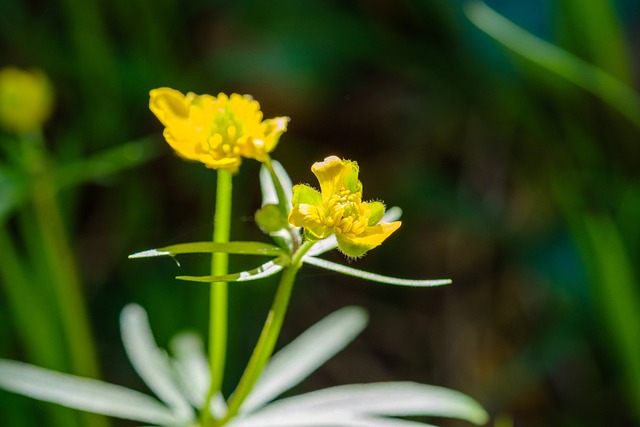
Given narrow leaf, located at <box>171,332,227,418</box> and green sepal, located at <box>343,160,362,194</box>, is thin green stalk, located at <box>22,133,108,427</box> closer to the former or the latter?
narrow leaf, located at <box>171,332,227,418</box>

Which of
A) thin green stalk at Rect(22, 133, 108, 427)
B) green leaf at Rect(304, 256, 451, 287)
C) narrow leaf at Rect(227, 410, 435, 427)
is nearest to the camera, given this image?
green leaf at Rect(304, 256, 451, 287)

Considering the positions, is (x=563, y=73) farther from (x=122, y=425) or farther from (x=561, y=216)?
(x=122, y=425)

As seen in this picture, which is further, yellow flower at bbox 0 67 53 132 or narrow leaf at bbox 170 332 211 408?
yellow flower at bbox 0 67 53 132

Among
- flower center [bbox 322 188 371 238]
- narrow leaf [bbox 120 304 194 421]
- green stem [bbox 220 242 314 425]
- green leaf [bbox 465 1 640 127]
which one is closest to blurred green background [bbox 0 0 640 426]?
green leaf [bbox 465 1 640 127]

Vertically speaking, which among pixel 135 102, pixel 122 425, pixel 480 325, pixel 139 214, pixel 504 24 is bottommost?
pixel 122 425

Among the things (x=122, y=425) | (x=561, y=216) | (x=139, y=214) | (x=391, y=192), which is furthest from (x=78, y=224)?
(x=561, y=216)

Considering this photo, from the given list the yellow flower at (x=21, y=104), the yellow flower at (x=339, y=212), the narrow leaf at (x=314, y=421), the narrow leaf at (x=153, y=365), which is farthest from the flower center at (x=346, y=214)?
the yellow flower at (x=21, y=104)

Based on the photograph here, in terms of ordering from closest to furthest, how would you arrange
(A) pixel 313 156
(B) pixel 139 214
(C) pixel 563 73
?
(C) pixel 563 73 < (B) pixel 139 214 < (A) pixel 313 156
